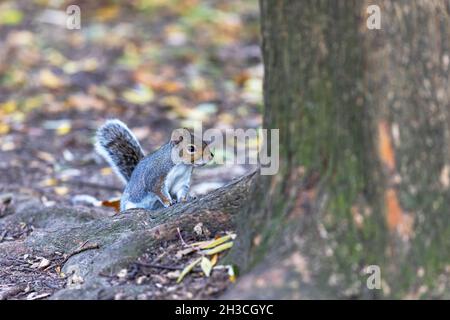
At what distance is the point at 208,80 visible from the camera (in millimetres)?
9508

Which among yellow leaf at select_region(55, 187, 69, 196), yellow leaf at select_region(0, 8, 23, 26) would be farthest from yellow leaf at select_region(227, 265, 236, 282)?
yellow leaf at select_region(0, 8, 23, 26)

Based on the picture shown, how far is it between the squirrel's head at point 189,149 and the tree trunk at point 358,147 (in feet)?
5.42

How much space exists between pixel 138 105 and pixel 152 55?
62.9 inches

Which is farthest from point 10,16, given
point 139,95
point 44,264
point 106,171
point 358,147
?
point 358,147

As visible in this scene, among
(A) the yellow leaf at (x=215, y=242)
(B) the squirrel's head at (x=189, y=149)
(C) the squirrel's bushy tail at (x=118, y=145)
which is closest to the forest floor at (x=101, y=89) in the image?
(A) the yellow leaf at (x=215, y=242)

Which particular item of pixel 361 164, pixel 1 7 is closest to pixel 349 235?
pixel 361 164

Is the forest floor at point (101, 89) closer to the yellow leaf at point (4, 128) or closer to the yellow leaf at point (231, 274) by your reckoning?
the yellow leaf at point (4, 128)

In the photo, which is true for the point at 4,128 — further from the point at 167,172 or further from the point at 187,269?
the point at 187,269

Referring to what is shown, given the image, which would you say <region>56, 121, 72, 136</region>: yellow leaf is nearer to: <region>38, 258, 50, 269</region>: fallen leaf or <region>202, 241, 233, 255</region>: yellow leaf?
<region>38, 258, 50, 269</region>: fallen leaf

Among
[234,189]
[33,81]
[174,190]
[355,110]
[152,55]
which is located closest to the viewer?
[355,110]

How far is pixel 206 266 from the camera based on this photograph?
11.1 ft

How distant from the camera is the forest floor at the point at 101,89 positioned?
20.0 ft

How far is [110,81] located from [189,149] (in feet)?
15.7
